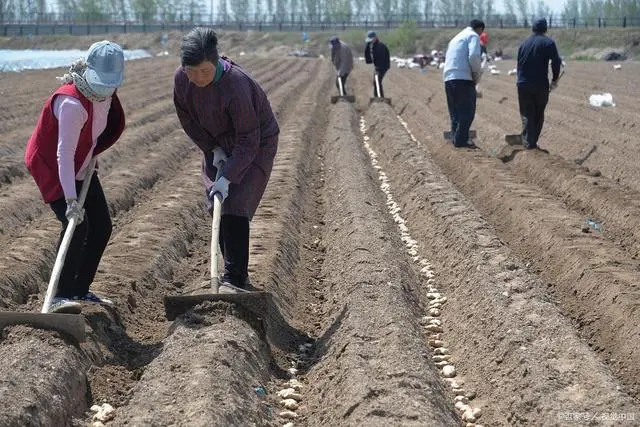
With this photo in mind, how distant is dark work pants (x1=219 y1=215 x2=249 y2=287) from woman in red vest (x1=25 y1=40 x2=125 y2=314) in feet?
2.36

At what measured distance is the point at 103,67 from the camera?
5.66 meters

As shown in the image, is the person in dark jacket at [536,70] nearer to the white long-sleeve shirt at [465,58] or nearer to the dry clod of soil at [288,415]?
the white long-sleeve shirt at [465,58]

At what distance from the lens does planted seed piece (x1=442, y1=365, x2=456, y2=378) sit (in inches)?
223

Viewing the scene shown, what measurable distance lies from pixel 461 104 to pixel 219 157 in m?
7.55

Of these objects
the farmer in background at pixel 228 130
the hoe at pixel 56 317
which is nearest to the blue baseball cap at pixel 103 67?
the farmer in background at pixel 228 130

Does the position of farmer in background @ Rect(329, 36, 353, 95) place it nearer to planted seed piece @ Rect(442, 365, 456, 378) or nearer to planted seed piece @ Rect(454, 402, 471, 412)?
planted seed piece @ Rect(442, 365, 456, 378)

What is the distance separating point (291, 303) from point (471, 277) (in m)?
1.26

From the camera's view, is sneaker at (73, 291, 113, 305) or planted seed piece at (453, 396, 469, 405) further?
sneaker at (73, 291, 113, 305)

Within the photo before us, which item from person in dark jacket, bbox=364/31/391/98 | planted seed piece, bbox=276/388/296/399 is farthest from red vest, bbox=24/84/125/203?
person in dark jacket, bbox=364/31/391/98

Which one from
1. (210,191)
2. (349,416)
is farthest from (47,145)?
(349,416)

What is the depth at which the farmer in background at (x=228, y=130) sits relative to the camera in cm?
582

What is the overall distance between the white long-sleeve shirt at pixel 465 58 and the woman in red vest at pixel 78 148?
7.66 metres

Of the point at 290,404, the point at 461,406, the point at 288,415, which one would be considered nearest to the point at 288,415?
the point at 288,415

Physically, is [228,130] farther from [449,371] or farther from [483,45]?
[483,45]
